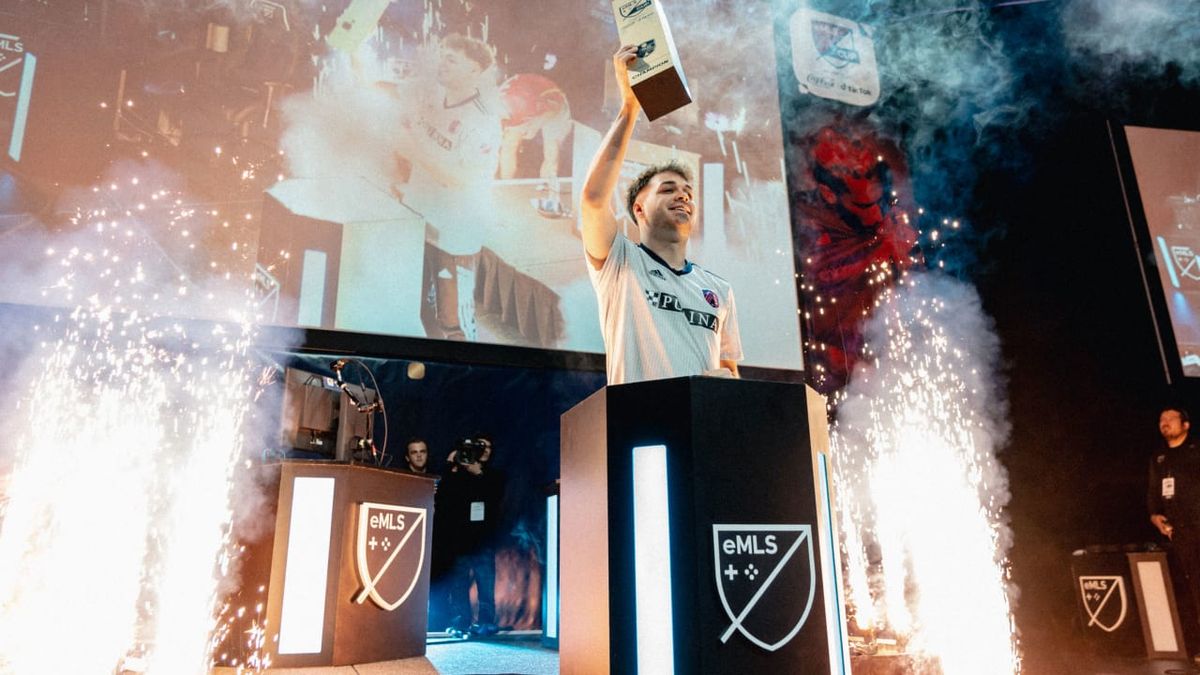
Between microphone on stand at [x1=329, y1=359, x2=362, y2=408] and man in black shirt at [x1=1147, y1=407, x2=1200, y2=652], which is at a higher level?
microphone on stand at [x1=329, y1=359, x2=362, y2=408]

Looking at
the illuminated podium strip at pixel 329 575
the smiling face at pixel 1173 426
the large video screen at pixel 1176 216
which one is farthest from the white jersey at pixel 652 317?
the large video screen at pixel 1176 216

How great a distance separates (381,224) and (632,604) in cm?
313

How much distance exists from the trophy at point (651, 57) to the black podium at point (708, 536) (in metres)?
0.68

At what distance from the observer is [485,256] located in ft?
13.4

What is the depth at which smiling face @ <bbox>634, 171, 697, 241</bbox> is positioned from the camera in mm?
1812

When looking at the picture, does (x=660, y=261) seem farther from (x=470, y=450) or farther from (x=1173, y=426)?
(x=1173, y=426)

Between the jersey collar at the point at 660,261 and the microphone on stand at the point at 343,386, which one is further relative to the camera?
the microphone on stand at the point at 343,386

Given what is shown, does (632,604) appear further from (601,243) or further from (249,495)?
(249,495)

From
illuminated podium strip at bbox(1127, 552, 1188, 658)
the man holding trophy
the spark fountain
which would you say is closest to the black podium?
the man holding trophy

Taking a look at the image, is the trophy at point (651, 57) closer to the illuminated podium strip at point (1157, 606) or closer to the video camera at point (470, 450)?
the video camera at point (470, 450)

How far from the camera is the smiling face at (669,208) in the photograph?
5.94ft

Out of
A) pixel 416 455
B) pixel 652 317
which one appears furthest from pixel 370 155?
pixel 652 317

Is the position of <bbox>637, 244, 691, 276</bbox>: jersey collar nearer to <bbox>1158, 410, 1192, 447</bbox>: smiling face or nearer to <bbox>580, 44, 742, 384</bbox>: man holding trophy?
<bbox>580, 44, 742, 384</bbox>: man holding trophy

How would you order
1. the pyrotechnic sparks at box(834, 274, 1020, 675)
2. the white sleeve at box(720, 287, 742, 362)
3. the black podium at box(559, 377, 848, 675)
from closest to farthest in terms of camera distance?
1. the black podium at box(559, 377, 848, 675)
2. the white sleeve at box(720, 287, 742, 362)
3. the pyrotechnic sparks at box(834, 274, 1020, 675)
